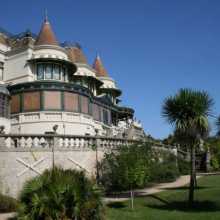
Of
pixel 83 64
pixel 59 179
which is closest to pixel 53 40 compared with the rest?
pixel 83 64

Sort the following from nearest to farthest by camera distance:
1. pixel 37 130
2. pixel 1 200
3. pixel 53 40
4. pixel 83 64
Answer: pixel 1 200 → pixel 37 130 → pixel 53 40 → pixel 83 64

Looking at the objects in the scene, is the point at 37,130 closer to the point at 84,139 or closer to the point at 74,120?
the point at 74,120

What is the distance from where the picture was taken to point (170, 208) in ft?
55.9

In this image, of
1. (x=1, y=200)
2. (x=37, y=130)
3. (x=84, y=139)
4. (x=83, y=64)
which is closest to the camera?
(x=1, y=200)

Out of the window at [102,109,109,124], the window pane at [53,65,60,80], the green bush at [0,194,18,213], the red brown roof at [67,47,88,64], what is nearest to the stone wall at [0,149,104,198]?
the green bush at [0,194,18,213]

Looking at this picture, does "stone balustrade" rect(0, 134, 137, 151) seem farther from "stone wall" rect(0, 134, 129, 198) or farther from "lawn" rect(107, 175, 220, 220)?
"lawn" rect(107, 175, 220, 220)

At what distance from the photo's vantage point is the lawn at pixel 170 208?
14875 mm

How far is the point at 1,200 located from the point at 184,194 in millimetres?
10364

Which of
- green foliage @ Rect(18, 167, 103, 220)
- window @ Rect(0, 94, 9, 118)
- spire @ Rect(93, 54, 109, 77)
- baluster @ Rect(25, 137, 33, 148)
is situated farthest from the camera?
spire @ Rect(93, 54, 109, 77)

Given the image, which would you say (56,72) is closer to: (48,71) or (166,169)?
(48,71)

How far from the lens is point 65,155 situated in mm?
20562

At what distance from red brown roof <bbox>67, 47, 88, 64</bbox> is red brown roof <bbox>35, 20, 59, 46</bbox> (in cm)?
652

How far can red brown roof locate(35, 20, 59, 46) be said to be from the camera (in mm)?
39719

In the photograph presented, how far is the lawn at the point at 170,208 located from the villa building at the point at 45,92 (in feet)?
41.9
